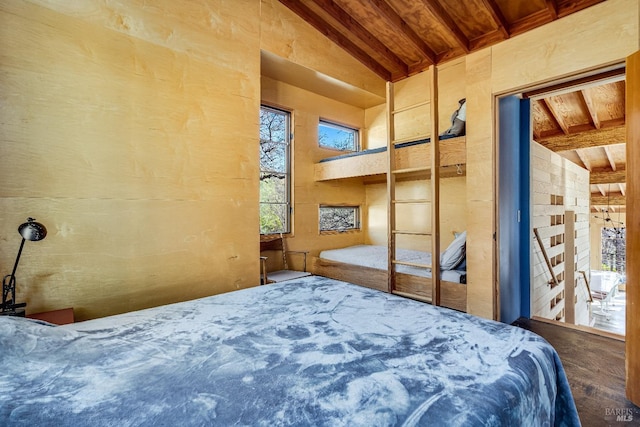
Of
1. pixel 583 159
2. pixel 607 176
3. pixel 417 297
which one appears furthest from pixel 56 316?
pixel 607 176

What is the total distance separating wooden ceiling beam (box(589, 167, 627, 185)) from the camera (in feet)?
18.7

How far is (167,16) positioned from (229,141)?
1012mm

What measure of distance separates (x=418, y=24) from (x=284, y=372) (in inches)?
134

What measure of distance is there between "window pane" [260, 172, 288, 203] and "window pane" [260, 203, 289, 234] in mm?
83

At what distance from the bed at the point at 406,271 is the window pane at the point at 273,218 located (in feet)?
2.30

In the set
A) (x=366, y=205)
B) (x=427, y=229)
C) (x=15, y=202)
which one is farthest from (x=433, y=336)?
(x=366, y=205)

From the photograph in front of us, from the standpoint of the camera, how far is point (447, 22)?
2.78m

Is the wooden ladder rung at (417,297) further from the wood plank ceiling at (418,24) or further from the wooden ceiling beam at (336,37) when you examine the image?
the wooden ceiling beam at (336,37)

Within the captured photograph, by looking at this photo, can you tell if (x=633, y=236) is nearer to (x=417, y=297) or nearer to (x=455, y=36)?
(x=417, y=297)

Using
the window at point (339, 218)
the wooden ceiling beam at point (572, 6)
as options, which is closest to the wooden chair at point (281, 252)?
the window at point (339, 218)

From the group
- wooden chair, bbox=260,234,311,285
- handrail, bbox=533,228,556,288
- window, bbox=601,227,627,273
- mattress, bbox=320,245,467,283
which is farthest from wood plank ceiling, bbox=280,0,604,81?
window, bbox=601,227,627,273

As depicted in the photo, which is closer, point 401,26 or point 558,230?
point 401,26

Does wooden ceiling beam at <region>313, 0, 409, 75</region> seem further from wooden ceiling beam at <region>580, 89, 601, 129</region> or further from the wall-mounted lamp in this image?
the wall-mounted lamp

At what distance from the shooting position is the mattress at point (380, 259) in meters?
2.98
